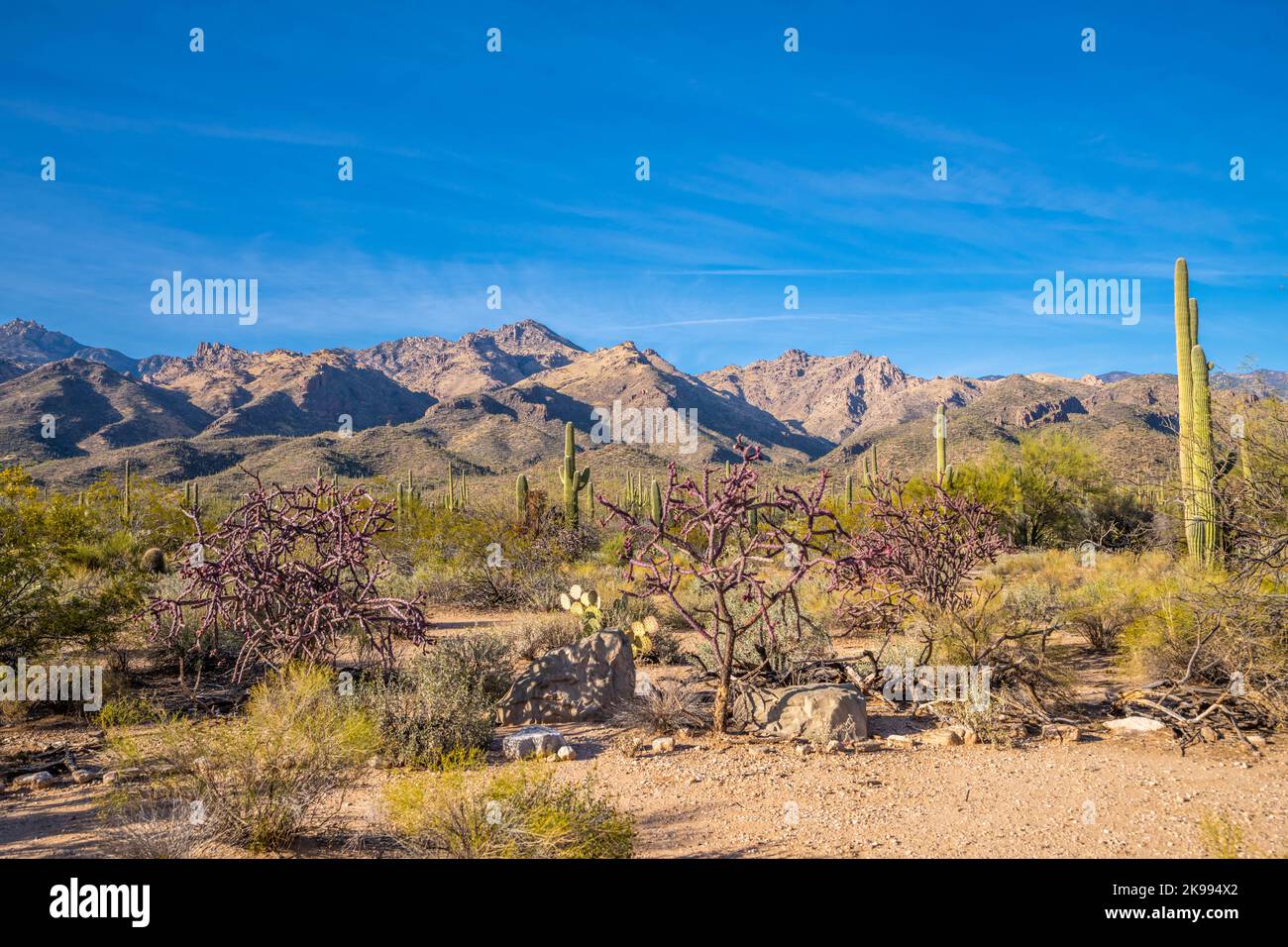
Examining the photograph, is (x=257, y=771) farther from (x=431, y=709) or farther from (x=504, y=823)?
(x=431, y=709)

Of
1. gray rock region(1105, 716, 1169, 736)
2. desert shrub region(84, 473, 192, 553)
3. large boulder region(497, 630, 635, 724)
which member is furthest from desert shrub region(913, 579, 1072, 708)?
desert shrub region(84, 473, 192, 553)

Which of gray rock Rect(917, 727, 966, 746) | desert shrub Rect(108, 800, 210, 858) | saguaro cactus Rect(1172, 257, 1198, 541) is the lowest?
gray rock Rect(917, 727, 966, 746)

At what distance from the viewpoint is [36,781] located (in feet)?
20.1

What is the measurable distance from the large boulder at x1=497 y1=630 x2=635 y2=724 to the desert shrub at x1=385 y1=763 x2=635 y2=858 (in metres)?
3.48

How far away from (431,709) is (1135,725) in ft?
21.5

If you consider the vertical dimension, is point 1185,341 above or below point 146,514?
above

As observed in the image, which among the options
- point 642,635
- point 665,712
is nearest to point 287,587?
point 665,712

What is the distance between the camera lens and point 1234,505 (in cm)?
816

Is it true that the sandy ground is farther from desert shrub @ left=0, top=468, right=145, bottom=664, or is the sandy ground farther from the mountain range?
the mountain range

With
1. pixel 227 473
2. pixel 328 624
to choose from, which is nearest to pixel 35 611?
pixel 328 624

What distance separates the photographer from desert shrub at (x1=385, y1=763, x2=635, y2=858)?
424 centimetres

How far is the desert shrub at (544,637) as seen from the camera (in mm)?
10516
